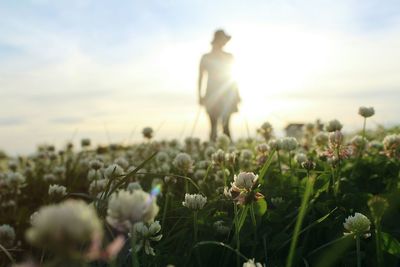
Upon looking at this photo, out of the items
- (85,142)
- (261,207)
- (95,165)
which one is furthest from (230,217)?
(85,142)

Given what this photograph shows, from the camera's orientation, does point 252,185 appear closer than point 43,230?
No

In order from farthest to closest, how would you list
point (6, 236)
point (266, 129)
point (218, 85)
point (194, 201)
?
1. point (218, 85)
2. point (266, 129)
3. point (6, 236)
4. point (194, 201)

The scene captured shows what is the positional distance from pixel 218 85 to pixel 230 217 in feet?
31.7

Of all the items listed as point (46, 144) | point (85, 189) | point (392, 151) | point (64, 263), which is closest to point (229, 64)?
point (46, 144)

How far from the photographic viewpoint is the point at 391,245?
2.21 metres

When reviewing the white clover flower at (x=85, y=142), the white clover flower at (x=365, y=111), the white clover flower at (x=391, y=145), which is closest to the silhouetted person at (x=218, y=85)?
the white clover flower at (x=85, y=142)

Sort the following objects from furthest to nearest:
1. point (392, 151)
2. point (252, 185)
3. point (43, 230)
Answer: point (392, 151), point (252, 185), point (43, 230)

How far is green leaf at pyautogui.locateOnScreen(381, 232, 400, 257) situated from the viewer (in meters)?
2.19

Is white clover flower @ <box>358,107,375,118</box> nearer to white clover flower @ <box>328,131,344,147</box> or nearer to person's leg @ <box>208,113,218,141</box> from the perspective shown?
white clover flower @ <box>328,131,344,147</box>

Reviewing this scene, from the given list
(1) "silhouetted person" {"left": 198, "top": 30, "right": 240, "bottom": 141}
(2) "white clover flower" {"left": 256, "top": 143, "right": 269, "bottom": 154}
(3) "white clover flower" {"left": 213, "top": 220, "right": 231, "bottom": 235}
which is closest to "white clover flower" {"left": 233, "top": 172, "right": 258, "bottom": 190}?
(3) "white clover flower" {"left": 213, "top": 220, "right": 231, "bottom": 235}

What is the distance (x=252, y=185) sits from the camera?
1.90 meters

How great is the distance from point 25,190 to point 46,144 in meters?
1.93

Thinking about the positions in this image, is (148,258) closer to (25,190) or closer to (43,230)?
(43,230)

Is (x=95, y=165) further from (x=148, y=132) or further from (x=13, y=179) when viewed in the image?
(x=148, y=132)
